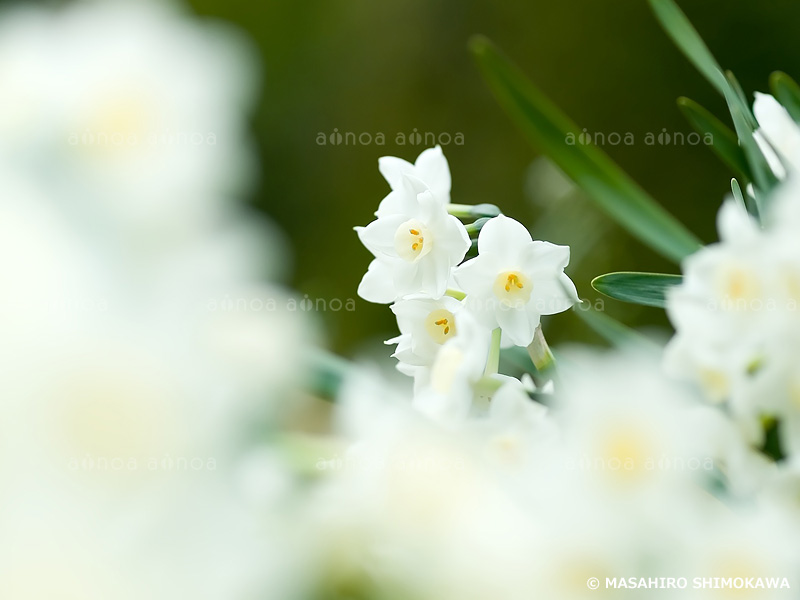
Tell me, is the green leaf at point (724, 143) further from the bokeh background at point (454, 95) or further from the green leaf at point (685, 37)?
the bokeh background at point (454, 95)

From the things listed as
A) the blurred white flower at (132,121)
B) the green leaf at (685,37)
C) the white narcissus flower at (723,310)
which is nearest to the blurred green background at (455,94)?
the green leaf at (685,37)

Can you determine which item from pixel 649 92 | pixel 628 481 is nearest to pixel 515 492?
pixel 628 481

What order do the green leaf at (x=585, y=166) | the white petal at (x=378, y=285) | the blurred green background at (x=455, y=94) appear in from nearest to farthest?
the white petal at (x=378, y=285), the green leaf at (x=585, y=166), the blurred green background at (x=455, y=94)

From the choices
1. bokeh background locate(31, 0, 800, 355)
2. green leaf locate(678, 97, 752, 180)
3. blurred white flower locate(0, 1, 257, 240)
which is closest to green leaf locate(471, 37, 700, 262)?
green leaf locate(678, 97, 752, 180)

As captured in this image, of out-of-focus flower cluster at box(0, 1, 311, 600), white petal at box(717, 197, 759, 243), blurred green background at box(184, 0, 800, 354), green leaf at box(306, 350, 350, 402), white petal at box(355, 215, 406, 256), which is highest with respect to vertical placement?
blurred green background at box(184, 0, 800, 354)

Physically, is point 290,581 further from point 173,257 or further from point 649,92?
point 649,92

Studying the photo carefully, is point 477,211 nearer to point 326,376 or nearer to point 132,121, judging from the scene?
point 326,376

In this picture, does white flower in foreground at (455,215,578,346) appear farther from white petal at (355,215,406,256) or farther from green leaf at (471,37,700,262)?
green leaf at (471,37,700,262)

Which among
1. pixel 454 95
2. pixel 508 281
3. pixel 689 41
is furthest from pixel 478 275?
pixel 454 95
